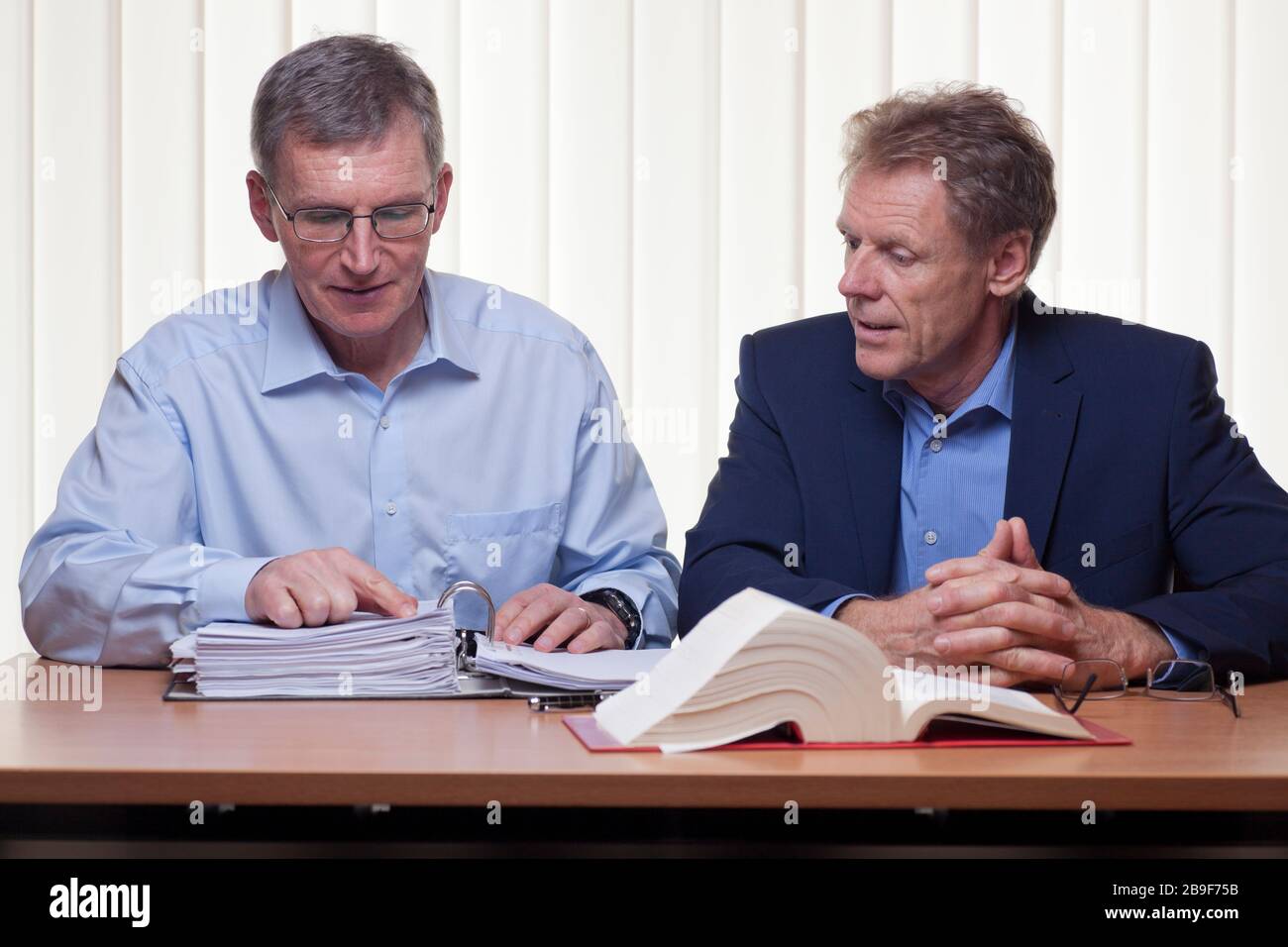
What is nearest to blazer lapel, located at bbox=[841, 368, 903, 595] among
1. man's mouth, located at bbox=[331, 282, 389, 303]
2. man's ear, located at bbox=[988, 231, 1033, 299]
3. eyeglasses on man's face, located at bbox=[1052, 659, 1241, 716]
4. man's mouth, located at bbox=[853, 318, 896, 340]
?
man's mouth, located at bbox=[853, 318, 896, 340]

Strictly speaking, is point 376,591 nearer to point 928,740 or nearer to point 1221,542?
point 928,740

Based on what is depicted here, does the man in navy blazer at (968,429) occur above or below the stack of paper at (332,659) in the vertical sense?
above

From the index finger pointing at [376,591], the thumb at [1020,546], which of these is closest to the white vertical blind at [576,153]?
the thumb at [1020,546]

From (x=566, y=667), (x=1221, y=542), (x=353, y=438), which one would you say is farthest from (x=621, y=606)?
(x=1221, y=542)

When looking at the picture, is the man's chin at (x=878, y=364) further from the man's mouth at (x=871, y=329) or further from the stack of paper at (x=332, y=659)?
the stack of paper at (x=332, y=659)

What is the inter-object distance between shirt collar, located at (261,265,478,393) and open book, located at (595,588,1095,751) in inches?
34.2

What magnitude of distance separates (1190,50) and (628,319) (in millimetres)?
1318

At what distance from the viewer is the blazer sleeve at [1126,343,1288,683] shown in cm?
165

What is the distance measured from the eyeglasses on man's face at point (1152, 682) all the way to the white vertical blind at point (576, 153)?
A: 1.45 m

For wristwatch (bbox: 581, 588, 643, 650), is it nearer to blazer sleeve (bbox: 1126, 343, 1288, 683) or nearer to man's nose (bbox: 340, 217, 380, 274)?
man's nose (bbox: 340, 217, 380, 274)

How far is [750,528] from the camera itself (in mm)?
1983

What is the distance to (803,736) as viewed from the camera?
1250 mm

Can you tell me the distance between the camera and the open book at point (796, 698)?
48.1 inches
